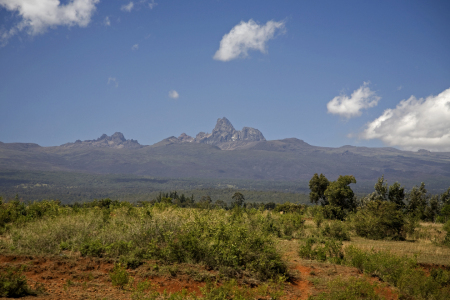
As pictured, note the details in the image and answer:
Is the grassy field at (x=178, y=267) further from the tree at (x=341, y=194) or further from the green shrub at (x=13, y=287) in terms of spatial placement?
the tree at (x=341, y=194)

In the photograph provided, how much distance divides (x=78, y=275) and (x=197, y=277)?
154 inches

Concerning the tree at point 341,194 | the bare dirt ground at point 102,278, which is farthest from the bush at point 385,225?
the bare dirt ground at point 102,278

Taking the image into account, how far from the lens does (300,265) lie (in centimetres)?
1248

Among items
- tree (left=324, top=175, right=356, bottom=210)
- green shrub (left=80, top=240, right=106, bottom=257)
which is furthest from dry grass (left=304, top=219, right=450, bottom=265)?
green shrub (left=80, top=240, right=106, bottom=257)

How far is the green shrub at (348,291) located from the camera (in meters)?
9.25

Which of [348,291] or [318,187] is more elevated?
[318,187]

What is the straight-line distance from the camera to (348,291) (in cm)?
931

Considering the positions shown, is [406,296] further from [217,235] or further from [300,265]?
[217,235]

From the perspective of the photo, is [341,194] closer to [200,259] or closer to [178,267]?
[200,259]

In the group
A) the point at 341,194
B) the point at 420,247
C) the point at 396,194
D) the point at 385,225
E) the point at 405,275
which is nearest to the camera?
the point at 405,275

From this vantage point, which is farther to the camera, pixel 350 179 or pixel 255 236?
pixel 350 179

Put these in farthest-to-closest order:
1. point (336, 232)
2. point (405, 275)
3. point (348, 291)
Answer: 1. point (336, 232)
2. point (405, 275)
3. point (348, 291)

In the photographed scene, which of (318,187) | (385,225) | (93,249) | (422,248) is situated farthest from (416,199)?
(93,249)

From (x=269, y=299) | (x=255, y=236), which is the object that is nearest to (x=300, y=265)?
(x=255, y=236)
